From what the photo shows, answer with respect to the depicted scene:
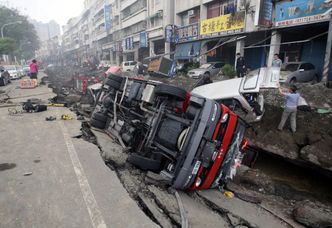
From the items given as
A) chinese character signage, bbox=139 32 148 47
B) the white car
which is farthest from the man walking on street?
chinese character signage, bbox=139 32 148 47

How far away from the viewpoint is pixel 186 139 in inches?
147

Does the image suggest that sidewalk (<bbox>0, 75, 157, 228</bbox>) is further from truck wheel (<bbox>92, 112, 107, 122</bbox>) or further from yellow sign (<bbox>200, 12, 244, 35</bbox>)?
yellow sign (<bbox>200, 12, 244, 35</bbox>)

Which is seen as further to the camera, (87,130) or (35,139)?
(87,130)

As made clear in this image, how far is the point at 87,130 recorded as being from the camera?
6707 mm

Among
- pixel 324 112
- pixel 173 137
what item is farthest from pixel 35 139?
pixel 324 112

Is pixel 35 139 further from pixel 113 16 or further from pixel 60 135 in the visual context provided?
pixel 113 16

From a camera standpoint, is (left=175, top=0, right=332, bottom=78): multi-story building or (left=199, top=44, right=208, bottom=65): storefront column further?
(left=199, top=44, right=208, bottom=65): storefront column

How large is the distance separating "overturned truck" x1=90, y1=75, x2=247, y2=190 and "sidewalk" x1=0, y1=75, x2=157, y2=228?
799 mm

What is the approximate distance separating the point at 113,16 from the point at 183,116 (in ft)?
169

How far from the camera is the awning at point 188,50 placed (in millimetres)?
23500

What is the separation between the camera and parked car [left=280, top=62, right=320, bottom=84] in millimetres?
12781

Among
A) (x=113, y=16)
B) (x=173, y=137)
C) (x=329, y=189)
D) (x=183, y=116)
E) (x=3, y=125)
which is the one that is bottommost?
(x=329, y=189)

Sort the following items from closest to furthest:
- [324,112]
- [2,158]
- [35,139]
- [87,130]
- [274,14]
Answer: [2,158]
[35,139]
[87,130]
[324,112]
[274,14]

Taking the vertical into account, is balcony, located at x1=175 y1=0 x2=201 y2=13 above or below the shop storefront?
above
